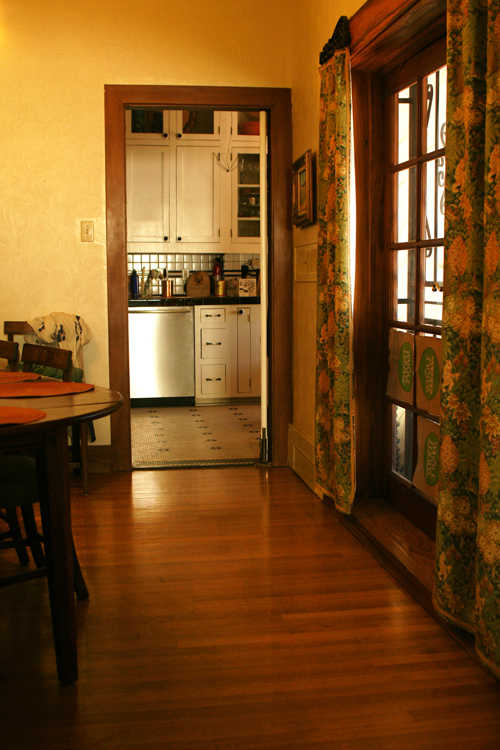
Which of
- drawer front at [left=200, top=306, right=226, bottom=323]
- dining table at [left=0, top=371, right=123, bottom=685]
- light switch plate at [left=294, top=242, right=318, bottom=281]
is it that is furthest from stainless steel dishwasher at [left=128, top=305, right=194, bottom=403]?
dining table at [left=0, top=371, right=123, bottom=685]

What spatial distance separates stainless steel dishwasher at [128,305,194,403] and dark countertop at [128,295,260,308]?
4cm

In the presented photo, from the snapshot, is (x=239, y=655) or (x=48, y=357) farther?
(x=48, y=357)

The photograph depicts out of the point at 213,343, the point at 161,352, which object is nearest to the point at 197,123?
the point at 213,343

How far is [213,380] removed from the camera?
6.51 metres

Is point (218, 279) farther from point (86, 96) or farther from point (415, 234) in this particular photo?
point (415, 234)

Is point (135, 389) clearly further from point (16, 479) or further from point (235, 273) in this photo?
point (16, 479)

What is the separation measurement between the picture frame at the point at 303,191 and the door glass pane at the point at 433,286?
3.21 ft

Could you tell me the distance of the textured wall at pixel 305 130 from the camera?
3.65m

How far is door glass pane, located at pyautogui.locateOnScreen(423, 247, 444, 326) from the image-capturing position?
2803 millimetres

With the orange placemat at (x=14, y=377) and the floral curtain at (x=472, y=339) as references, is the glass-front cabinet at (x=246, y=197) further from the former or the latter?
the floral curtain at (x=472, y=339)

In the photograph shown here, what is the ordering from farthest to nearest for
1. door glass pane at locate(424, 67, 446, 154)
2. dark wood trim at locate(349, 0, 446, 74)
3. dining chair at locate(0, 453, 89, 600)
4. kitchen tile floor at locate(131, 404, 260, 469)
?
kitchen tile floor at locate(131, 404, 260, 469), door glass pane at locate(424, 67, 446, 154), dark wood trim at locate(349, 0, 446, 74), dining chair at locate(0, 453, 89, 600)

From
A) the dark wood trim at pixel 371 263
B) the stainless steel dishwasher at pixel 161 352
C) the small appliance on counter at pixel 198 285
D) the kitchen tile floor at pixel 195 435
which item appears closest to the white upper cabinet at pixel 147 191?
the small appliance on counter at pixel 198 285

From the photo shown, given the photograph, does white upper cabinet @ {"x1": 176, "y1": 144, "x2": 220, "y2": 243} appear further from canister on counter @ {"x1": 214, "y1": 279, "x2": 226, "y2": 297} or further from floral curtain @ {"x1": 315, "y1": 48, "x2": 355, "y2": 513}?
floral curtain @ {"x1": 315, "y1": 48, "x2": 355, "y2": 513}

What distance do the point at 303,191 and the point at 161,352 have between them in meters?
2.81
